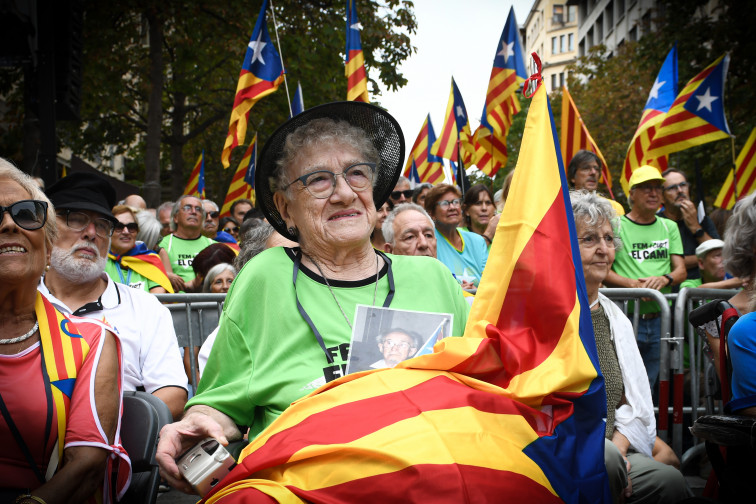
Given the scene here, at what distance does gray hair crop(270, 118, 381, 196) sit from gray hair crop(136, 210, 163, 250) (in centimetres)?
452

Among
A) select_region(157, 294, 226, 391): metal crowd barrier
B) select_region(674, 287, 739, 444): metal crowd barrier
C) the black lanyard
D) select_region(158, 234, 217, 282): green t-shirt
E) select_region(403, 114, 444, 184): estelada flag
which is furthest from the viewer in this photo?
select_region(403, 114, 444, 184): estelada flag

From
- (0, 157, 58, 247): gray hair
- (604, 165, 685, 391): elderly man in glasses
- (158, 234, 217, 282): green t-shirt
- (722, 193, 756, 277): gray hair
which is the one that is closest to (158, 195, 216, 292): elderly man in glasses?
(158, 234, 217, 282): green t-shirt

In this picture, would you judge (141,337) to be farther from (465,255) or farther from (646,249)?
(646,249)

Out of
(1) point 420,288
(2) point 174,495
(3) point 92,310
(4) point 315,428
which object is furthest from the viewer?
(2) point 174,495

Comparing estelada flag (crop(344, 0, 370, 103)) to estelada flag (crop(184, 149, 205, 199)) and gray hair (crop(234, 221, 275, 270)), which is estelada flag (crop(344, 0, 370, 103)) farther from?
estelada flag (crop(184, 149, 205, 199))

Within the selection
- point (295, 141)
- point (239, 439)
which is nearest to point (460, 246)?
point (295, 141)

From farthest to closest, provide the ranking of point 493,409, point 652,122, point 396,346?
point 652,122 → point 396,346 → point 493,409

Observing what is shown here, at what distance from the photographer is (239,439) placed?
256 cm

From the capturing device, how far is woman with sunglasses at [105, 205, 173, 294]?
5586 mm

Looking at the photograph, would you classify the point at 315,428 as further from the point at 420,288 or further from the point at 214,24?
the point at 214,24

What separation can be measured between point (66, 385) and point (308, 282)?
0.94 meters

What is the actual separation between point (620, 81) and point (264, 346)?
98.4 feet

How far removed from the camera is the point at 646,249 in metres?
6.06

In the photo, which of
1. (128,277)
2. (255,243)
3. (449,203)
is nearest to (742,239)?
(255,243)
